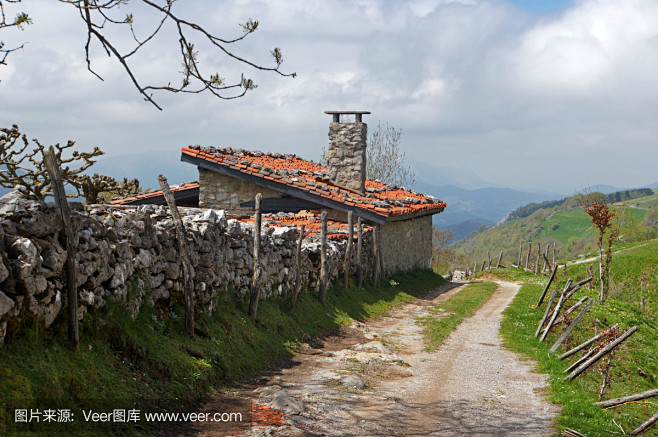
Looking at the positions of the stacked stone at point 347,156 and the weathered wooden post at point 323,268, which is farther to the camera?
the stacked stone at point 347,156

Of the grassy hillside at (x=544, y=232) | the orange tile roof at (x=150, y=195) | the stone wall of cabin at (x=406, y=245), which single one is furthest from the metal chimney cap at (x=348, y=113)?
the grassy hillside at (x=544, y=232)

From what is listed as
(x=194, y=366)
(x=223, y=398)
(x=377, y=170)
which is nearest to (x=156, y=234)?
(x=194, y=366)

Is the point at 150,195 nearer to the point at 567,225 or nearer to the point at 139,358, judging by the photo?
the point at 139,358

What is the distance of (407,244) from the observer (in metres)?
27.9

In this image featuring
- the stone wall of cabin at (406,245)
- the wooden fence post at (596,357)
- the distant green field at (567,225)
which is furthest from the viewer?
the distant green field at (567,225)

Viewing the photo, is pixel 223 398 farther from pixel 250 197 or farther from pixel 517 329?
pixel 250 197

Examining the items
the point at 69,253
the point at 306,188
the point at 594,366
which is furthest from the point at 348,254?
the point at 69,253

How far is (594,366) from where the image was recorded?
618 inches

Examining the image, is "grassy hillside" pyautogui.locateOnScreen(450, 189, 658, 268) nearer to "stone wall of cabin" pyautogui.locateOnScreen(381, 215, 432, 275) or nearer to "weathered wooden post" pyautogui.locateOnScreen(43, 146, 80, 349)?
"stone wall of cabin" pyautogui.locateOnScreen(381, 215, 432, 275)

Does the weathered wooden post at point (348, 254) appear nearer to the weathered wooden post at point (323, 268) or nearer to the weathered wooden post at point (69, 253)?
the weathered wooden post at point (323, 268)

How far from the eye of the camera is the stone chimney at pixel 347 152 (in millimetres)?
25125

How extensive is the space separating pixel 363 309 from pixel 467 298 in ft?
24.6

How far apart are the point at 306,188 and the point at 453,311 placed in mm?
6859

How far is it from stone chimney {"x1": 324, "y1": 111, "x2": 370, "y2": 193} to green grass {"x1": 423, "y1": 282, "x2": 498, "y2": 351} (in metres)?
6.36
